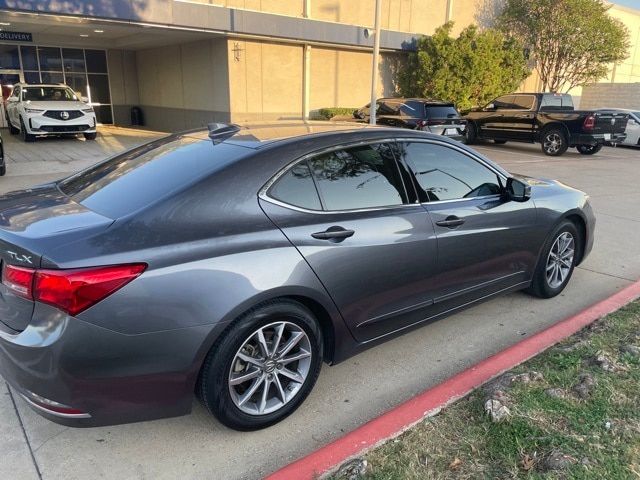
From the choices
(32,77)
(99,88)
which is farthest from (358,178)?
(99,88)

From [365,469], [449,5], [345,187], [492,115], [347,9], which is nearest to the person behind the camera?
[365,469]

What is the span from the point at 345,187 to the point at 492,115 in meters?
16.4

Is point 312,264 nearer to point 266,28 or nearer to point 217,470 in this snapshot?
point 217,470

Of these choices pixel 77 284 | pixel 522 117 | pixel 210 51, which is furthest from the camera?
Answer: pixel 210 51

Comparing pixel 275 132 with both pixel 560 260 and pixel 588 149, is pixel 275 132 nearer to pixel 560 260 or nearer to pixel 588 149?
pixel 560 260

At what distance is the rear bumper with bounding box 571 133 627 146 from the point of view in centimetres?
1563

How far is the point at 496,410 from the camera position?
2.84m

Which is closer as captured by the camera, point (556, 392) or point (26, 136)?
point (556, 392)

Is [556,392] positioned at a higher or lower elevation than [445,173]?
lower

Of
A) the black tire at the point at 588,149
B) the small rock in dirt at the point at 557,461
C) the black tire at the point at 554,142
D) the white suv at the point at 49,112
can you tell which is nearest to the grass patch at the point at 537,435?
the small rock in dirt at the point at 557,461

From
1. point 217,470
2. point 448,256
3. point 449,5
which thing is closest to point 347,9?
point 449,5

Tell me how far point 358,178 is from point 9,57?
21764 mm

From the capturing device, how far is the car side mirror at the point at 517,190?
153 inches

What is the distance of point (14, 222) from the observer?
2.63m
